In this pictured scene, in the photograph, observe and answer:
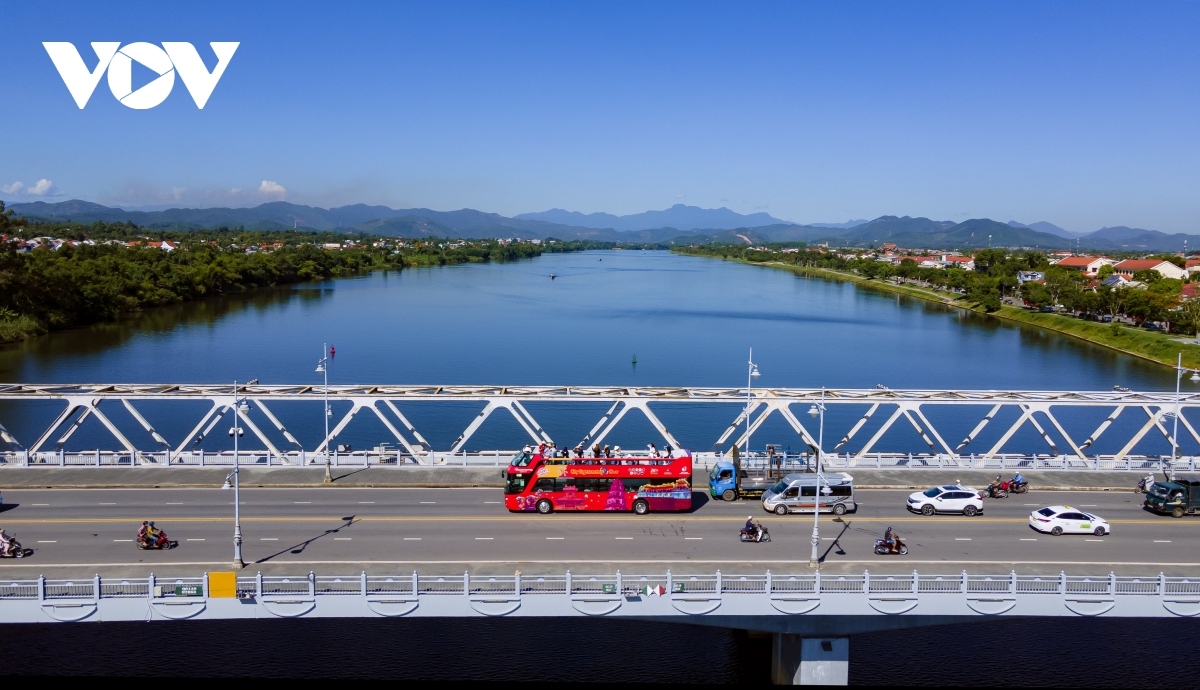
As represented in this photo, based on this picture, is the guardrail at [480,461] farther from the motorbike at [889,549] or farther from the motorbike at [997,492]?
the motorbike at [889,549]

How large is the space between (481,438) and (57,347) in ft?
173

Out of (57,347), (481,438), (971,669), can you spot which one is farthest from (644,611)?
(57,347)

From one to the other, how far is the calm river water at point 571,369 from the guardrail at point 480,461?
7.23 meters

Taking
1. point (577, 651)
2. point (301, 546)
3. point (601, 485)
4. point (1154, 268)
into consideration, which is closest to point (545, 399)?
point (601, 485)

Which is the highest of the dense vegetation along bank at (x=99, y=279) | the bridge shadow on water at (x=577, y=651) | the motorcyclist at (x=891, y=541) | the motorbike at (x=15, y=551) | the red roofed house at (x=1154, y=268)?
the red roofed house at (x=1154, y=268)

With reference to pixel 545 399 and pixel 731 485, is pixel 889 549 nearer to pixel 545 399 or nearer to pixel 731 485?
pixel 731 485

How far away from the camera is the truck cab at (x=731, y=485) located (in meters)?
28.5

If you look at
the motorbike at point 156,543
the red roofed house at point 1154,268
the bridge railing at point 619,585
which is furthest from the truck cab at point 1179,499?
the red roofed house at point 1154,268

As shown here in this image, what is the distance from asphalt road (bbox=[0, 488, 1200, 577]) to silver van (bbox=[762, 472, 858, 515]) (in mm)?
499

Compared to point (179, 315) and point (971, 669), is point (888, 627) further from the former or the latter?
point (179, 315)

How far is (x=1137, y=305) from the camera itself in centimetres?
10056

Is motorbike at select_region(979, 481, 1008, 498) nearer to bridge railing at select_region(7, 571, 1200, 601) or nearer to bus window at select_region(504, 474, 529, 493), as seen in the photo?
bridge railing at select_region(7, 571, 1200, 601)

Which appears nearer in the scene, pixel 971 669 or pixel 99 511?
pixel 971 669

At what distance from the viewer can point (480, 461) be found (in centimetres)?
3259
